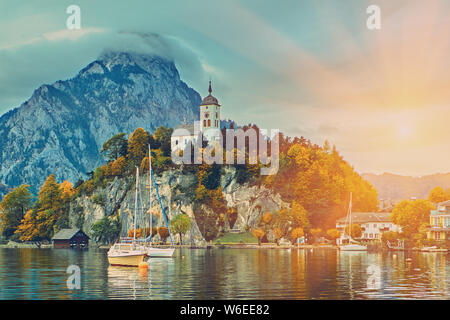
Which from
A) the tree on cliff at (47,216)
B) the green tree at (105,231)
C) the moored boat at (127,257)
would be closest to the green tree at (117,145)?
the tree on cliff at (47,216)

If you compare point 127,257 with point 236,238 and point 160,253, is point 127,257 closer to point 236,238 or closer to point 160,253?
point 160,253

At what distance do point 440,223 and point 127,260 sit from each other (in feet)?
240

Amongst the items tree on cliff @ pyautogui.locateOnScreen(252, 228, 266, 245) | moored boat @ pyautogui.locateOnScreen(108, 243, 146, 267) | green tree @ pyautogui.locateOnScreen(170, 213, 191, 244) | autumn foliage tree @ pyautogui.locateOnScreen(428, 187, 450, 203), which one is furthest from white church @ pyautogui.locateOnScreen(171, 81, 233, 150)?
moored boat @ pyautogui.locateOnScreen(108, 243, 146, 267)

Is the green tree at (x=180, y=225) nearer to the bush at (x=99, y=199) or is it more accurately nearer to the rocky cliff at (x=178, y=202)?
the rocky cliff at (x=178, y=202)

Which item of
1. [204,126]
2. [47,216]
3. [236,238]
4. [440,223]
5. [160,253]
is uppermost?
[204,126]

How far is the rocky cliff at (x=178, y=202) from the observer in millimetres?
140375

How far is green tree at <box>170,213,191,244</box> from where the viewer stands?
130750mm

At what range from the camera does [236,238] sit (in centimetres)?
13475

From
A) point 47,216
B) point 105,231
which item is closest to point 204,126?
point 105,231

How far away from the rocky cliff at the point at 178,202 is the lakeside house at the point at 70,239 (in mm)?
4663
